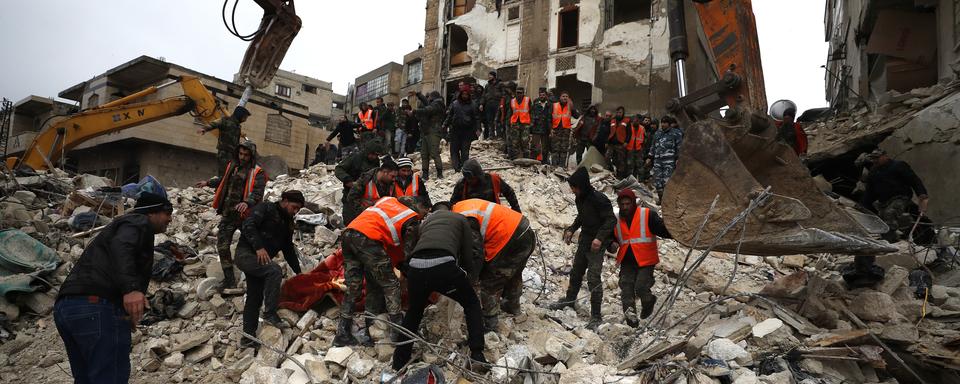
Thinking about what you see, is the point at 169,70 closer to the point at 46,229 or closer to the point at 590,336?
the point at 46,229

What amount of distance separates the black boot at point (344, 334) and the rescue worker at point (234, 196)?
1.59 metres

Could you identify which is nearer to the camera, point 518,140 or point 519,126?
point 519,126

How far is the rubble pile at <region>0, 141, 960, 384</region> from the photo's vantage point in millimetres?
3320

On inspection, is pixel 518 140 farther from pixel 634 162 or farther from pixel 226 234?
pixel 226 234

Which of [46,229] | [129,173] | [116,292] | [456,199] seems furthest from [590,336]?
[129,173]

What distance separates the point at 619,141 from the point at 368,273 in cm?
715

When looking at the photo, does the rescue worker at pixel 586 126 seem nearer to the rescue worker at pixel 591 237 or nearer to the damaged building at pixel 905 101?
the damaged building at pixel 905 101

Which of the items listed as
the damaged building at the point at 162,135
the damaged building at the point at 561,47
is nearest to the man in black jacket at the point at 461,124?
the damaged building at the point at 162,135

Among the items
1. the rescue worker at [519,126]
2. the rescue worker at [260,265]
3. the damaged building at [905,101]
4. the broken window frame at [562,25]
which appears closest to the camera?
the rescue worker at [260,265]

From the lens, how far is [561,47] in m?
19.8

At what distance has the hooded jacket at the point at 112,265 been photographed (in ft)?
9.45

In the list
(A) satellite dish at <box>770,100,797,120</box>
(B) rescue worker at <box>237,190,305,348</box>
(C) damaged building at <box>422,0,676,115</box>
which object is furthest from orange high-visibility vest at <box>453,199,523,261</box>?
(C) damaged building at <box>422,0,676,115</box>

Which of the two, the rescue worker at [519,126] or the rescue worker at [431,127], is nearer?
the rescue worker at [431,127]

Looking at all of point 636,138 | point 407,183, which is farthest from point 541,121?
point 407,183
